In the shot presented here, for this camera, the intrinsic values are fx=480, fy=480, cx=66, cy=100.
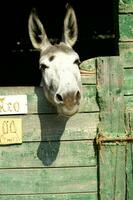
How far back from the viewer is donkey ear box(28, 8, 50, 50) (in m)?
2.97

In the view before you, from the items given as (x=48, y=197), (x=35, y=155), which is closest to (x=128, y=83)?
(x=35, y=155)

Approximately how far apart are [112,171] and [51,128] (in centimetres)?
44

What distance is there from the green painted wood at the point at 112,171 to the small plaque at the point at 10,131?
49cm

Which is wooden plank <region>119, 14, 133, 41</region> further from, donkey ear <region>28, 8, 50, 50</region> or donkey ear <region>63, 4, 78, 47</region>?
donkey ear <region>28, 8, 50, 50</region>

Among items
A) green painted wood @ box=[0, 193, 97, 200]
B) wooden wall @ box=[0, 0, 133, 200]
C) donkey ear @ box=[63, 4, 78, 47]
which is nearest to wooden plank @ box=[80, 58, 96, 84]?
wooden wall @ box=[0, 0, 133, 200]

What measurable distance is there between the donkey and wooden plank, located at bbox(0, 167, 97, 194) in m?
0.41

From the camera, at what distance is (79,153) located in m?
2.80

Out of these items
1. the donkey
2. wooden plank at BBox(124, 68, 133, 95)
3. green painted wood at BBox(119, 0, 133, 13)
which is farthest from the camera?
green painted wood at BBox(119, 0, 133, 13)

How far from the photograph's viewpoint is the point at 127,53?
3035 mm

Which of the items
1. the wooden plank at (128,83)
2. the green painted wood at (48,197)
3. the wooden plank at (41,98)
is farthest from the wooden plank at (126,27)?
the green painted wood at (48,197)

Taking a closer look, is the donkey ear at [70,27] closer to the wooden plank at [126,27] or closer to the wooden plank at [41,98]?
the wooden plank at [126,27]

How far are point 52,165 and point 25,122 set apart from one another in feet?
0.97

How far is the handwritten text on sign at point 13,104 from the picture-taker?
275 cm

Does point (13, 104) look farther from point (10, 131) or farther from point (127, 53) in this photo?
point (127, 53)
